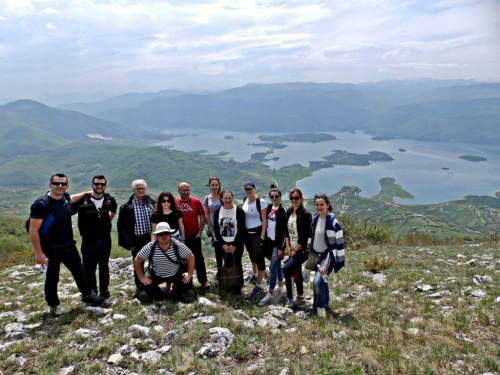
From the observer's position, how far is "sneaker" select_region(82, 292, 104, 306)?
689 cm

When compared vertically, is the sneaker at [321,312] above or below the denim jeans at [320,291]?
below

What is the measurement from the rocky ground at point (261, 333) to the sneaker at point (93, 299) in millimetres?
198

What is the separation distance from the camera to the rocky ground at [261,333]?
4.40 metres

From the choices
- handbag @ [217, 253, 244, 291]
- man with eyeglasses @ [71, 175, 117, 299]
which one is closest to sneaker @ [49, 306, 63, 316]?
man with eyeglasses @ [71, 175, 117, 299]

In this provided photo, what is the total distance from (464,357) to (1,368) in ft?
21.8

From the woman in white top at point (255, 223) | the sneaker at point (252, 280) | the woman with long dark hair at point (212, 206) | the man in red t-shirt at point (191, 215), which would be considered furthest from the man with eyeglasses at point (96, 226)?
the sneaker at point (252, 280)

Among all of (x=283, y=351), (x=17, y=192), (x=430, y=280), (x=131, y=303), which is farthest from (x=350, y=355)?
(x=17, y=192)

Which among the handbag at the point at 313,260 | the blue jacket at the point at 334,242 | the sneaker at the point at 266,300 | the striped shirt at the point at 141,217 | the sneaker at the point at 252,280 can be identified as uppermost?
the striped shirt at the point at 141,217

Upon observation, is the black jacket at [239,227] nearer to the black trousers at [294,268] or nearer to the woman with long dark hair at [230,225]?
the woman with long dark hair at [230,225]

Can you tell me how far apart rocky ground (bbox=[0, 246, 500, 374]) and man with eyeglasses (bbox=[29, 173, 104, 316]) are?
757 mm

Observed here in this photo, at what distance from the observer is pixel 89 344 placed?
199 inches

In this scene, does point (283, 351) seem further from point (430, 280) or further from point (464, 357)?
point (430, 280)

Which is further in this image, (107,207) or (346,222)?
(346,222)

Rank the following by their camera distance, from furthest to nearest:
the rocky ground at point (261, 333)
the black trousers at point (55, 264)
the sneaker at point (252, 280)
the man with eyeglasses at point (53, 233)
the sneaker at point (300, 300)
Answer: the sneaker at point (252, 280), the sneaker at point (300, 300), the black trousers at point (55, 264), the man with eyeglasses at point (53, 233), the rocky ground at point (261, 333)
